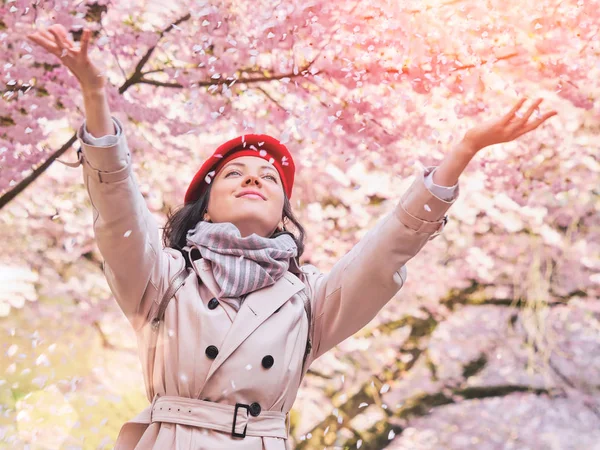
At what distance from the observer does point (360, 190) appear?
5695mm

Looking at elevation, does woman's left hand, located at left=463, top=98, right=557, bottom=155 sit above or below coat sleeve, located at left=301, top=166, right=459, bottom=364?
above

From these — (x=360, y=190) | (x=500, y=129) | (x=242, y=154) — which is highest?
(x=500, y=129)

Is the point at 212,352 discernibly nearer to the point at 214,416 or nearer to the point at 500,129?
the point at 214,416

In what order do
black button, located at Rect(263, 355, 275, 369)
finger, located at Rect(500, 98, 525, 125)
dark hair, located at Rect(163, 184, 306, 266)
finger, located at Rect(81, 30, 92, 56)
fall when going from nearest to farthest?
finger, located at Rect(81, 30, 92, 56) → finger, located at Rect(500, 98, 525, 125) → black button, located at Rect(263, 355, 275, 369) → dark hair, located at Rect(163, 184, 306, 266)

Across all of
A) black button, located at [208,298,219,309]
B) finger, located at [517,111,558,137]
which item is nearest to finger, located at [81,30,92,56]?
black button, located at [208,298,219,309]

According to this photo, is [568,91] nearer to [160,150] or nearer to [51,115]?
[160,150]

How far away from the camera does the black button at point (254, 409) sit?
78.8 inches

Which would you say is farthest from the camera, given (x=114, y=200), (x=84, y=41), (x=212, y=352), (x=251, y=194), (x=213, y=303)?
(x=251, y=194)

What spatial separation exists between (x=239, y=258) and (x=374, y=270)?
0.44 meters

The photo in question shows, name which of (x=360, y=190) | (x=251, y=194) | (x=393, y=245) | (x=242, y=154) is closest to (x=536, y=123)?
(x=393, y=245)

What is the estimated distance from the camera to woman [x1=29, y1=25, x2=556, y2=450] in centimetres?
192

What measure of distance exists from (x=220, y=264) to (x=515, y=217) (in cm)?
408

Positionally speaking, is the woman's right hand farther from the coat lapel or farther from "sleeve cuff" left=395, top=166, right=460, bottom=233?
"sleeve cuff" left=395, top=166, right=460, bottom=233

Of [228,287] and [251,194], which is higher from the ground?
[251,194]
